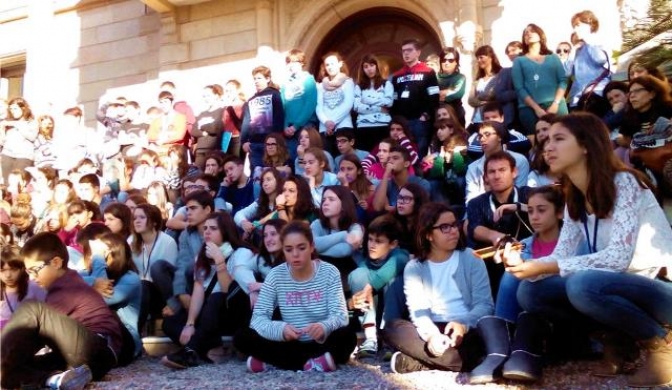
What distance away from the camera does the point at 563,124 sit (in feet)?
13.3

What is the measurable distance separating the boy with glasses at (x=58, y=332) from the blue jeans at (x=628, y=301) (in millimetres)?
3020

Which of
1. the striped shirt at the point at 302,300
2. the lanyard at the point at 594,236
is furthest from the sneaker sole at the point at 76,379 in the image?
the lanyard at the point at 594,236

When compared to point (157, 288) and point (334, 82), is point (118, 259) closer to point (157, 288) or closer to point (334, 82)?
point (157, 288)

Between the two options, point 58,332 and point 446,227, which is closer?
point 58,332

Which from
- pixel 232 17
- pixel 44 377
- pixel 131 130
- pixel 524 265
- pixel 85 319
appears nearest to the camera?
pixel 524 265

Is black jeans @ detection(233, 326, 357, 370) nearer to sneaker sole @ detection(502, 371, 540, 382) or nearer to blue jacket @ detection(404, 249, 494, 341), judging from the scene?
blue jacket @ detection(404, 249, 494, 341)

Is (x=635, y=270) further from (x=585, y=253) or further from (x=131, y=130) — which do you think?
(x=131, y=130)

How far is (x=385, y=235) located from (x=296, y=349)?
1259mm

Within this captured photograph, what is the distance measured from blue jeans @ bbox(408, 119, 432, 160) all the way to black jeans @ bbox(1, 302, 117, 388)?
13.9 feet

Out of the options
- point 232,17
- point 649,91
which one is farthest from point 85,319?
point 232,17

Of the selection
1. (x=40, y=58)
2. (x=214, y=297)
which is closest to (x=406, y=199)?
(x=214, y=297)

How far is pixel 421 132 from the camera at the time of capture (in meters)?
8.20

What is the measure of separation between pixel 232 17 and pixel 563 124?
30.9 ft

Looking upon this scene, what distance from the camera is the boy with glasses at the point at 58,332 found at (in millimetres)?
4676
